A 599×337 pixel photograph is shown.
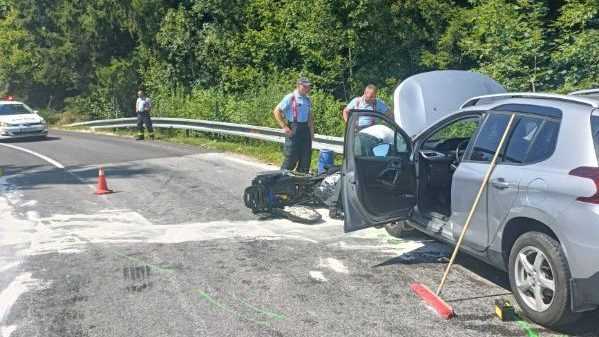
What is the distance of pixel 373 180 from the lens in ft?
20.6

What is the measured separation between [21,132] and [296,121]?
16304 mm

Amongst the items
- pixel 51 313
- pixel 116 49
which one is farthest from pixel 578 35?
pixel 116 49

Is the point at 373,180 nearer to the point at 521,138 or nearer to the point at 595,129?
the point at 521,138

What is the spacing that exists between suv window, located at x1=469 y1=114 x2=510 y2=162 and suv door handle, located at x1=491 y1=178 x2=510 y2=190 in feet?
1.04

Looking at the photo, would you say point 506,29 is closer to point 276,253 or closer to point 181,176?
point 181,176

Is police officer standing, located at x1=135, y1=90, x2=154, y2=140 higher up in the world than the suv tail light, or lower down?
lower down

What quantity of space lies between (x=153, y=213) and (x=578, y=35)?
11.4 metres

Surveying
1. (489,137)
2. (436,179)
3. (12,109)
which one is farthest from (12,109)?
(489,137)

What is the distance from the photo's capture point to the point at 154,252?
23.0ft

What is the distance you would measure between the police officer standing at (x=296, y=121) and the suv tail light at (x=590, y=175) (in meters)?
A: 5.54

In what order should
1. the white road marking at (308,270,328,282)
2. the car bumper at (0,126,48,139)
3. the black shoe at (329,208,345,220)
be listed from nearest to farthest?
1. the white road marking at (308,270,328,282)
2. the black shoe at (329,208,345,220)
3. the car bumper at (0,126,48,139)

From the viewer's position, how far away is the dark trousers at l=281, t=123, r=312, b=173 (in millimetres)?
9617

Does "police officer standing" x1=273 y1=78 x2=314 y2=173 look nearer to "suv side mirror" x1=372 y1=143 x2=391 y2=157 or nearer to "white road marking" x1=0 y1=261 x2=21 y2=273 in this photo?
"suv side mirror" x1=372 y1=143 x2=391 y2=157

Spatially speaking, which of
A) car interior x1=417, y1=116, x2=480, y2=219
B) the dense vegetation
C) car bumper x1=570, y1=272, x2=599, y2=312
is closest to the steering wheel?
car interior x1=417, y1=116, x2=480, y2=219
